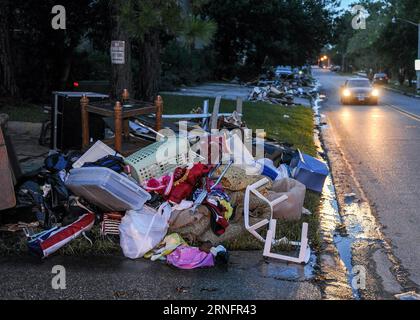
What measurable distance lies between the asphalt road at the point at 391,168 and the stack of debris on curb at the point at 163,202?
3.68 feet

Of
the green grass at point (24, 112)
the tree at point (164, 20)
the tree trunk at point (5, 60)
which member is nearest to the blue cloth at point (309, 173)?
the tree at point (164, 20)

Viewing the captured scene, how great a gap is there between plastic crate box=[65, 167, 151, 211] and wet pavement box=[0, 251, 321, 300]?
0.56 metres

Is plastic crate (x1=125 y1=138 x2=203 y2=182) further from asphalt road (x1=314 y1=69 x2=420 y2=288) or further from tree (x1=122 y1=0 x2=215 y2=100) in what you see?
asphalt road (x1=314 y1=69 x2=420 y2=288)

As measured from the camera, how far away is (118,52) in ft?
→ 29.8

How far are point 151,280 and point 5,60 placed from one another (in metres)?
12.3

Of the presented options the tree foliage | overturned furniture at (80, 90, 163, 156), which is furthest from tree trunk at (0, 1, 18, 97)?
the tree foliage

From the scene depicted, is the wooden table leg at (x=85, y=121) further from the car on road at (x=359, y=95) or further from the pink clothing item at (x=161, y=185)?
the car on road at (x=359, y=95)

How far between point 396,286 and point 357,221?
220 cm

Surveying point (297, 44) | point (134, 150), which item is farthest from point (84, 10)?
point (297, 44)

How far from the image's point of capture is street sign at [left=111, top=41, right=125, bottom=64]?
29.4ft

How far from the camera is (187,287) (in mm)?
4301

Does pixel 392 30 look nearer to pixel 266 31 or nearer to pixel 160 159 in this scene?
pixel 266 31

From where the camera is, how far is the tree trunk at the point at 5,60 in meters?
14.8
